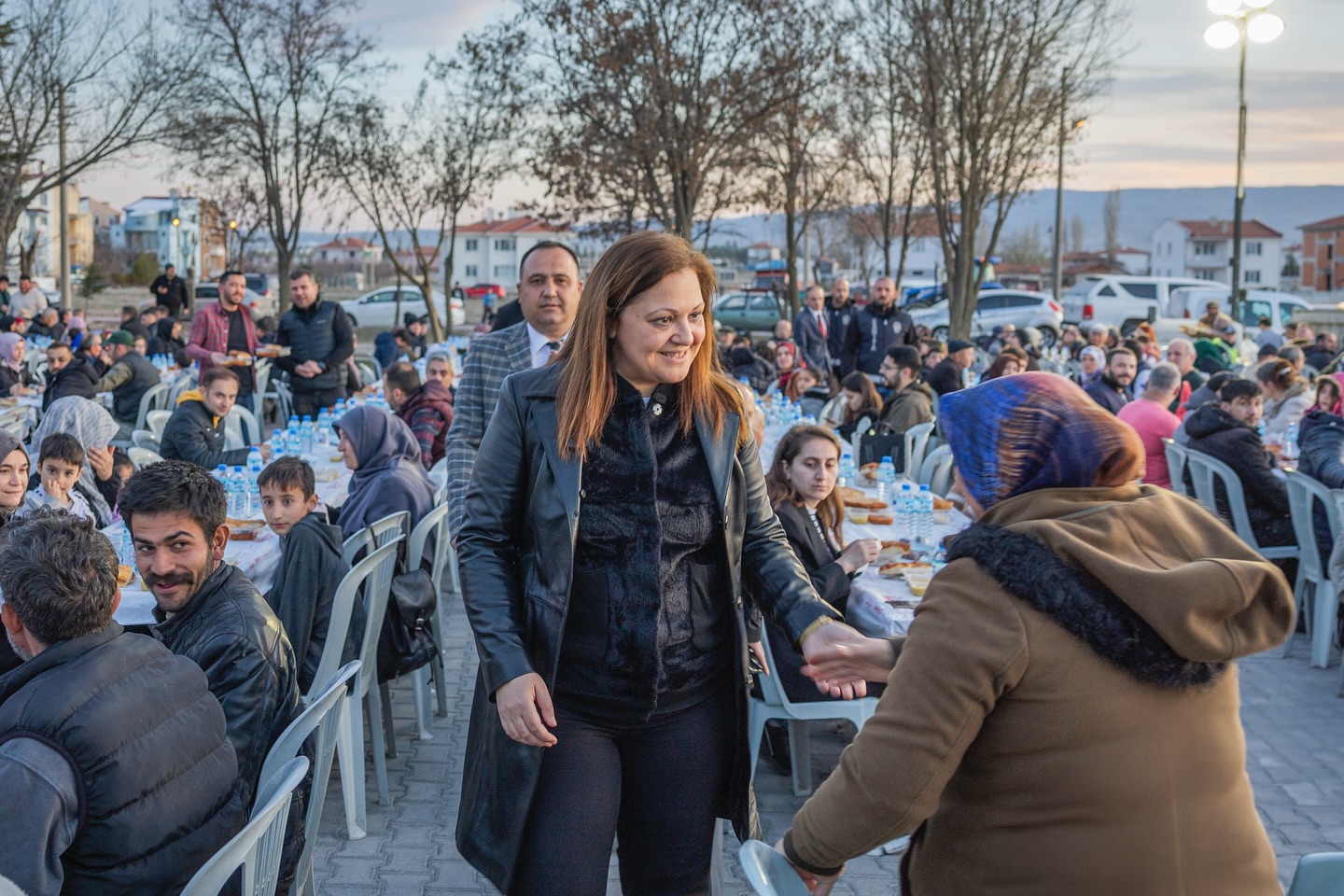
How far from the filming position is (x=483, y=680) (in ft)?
8.26

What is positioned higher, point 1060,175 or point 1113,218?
point 1113,218

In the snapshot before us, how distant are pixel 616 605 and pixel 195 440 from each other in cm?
605

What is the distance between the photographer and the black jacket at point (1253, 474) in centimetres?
717

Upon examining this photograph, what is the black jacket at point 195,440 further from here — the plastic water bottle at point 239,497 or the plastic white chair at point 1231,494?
the plastic white chair at point 1231,494

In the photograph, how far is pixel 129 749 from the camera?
2.28 metres

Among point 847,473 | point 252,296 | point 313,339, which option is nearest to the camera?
point 847,473

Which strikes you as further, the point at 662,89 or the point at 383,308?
the point at 383,308

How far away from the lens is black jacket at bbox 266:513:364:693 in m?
4.52

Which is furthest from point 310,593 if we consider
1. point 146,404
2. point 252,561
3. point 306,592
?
point 146,404

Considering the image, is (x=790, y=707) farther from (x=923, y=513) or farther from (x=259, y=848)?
(x=259, y=848)

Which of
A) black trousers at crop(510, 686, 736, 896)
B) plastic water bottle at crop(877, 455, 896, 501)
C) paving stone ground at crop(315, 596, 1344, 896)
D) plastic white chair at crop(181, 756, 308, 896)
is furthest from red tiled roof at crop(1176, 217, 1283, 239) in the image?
plastic white chair at crop(181, 756, 308, 896)

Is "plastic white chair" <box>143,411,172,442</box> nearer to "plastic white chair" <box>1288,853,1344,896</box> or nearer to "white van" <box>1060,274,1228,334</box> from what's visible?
"plastic white chair" <box>1288,853,1344,896</box>

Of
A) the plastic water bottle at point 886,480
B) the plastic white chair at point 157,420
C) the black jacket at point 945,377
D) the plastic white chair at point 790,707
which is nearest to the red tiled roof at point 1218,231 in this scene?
the black jacket at point 945,377

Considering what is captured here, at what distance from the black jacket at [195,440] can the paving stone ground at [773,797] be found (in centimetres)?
212
